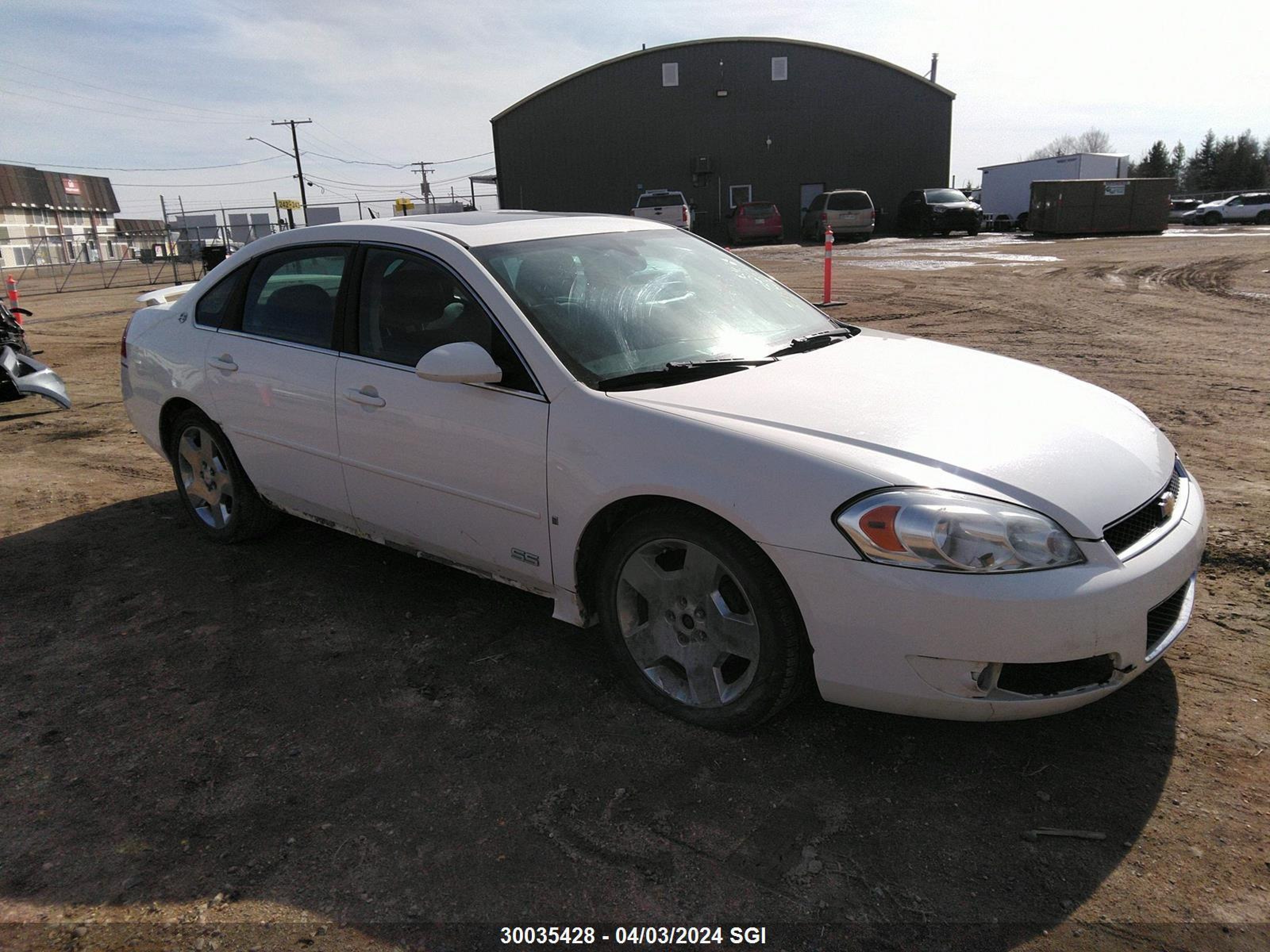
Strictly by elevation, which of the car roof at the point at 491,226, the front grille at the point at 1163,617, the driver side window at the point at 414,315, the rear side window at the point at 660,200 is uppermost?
the rear side window at the point at 660,200

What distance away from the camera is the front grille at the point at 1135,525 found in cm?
250

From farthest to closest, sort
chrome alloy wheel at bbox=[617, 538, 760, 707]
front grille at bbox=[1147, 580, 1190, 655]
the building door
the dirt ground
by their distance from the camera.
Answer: the building door → chrome alloy wheel at bbox=[617, 538, 760, 707] → front grille at bbox=[1147, 580, 1190, 655] → the dirt ground

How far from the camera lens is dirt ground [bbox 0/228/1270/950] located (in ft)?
7.16

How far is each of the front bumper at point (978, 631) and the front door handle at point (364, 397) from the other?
1.80m

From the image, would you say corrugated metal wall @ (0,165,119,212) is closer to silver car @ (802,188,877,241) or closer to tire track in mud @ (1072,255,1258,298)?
silver car @ (802,188,877,241)

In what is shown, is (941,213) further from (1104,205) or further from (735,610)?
(735,610)

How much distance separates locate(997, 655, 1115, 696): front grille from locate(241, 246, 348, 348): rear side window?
9.65 feet

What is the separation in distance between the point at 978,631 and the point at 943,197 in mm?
30566

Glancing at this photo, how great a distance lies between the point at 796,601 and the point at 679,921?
90 cm

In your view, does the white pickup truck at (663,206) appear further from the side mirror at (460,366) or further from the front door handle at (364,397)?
the side mirror at (460,366)

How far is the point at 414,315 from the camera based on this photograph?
11.8 feet

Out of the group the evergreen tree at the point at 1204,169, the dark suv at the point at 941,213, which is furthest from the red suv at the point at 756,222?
the evergreen tree at the point at 1204,169

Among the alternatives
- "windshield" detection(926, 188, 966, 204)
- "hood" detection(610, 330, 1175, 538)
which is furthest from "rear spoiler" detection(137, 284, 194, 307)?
"windshield" detection(926, 188, 966, 204)

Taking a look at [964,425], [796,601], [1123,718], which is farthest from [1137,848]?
[964,425]
